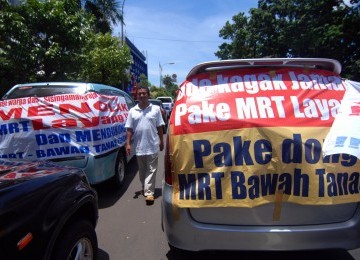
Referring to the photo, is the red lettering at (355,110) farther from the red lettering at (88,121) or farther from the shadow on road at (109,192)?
the shadow on road at (109,192)

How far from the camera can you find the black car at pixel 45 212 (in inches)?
82.5

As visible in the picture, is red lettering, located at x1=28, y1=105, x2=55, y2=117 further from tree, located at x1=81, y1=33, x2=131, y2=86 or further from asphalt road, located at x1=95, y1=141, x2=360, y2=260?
tree, located at x1=81, y1=33, x2=131, y2=86

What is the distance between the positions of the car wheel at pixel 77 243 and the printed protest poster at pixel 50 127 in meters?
2.31

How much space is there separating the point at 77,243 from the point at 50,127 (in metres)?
2.83

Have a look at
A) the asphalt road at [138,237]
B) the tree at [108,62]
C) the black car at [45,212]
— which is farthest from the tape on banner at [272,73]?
the tree at [108,62]

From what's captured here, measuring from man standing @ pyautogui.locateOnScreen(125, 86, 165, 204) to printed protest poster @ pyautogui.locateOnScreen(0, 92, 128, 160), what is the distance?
1.91ft

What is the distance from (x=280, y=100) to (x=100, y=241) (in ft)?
8.58

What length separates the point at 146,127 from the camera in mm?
5672

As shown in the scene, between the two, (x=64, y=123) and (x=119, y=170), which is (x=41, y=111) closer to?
(x=64, y=123)

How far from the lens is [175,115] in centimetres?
318

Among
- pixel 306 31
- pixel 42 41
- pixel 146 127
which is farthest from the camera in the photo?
pixel 306 31

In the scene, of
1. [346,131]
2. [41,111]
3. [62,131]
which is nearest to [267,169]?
[346,131]

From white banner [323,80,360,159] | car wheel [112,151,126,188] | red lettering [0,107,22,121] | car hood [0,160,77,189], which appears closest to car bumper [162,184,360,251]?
white banner [323,80,360,159]

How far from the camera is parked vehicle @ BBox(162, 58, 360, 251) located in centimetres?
295
